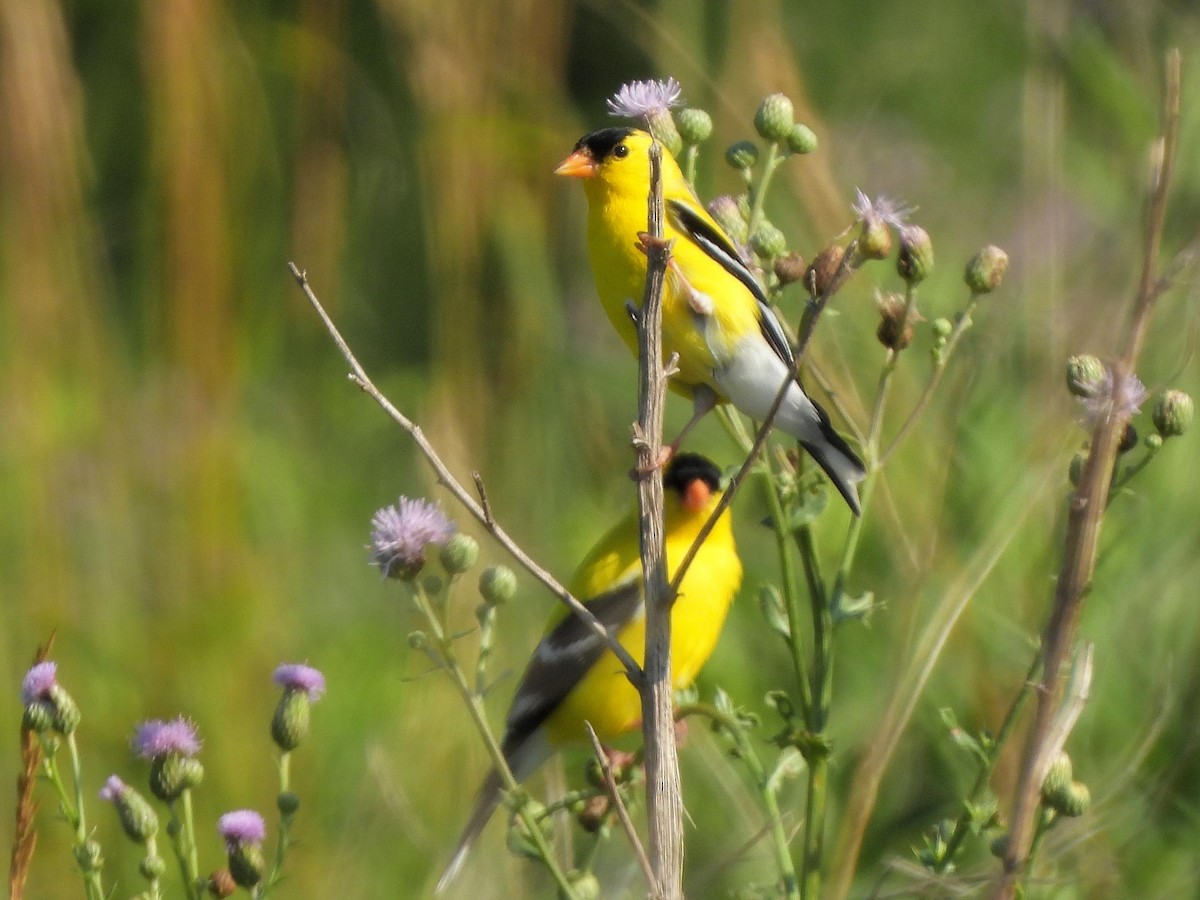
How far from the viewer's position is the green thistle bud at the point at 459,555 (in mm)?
1501

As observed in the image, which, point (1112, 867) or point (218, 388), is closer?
point (1112, 867)

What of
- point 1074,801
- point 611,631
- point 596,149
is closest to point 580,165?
point 596,149

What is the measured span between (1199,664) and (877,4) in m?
3.90

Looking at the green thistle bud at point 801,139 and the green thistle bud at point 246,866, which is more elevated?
the green thistle bud at point 801,139

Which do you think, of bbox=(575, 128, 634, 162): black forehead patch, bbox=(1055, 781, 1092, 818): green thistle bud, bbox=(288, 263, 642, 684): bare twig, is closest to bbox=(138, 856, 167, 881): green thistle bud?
bbox=(288, 263, 642, 684): bare twig

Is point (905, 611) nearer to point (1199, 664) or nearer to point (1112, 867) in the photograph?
point (1112, 867)

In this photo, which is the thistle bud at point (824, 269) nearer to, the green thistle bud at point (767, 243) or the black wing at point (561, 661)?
the green thistle bud at point (767, 243)

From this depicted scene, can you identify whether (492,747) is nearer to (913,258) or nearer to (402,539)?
(402,539)

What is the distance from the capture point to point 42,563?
3156 millimetres

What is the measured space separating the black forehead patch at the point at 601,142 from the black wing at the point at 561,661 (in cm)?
72

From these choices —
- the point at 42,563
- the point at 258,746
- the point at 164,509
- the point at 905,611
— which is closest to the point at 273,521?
the point at 164,509

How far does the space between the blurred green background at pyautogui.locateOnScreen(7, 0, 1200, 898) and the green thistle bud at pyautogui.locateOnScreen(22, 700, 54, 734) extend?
0.38 metres

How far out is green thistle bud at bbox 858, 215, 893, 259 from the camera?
4.65 feet

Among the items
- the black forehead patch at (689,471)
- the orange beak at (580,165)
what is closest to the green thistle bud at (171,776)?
the orange beak at (580,165)
